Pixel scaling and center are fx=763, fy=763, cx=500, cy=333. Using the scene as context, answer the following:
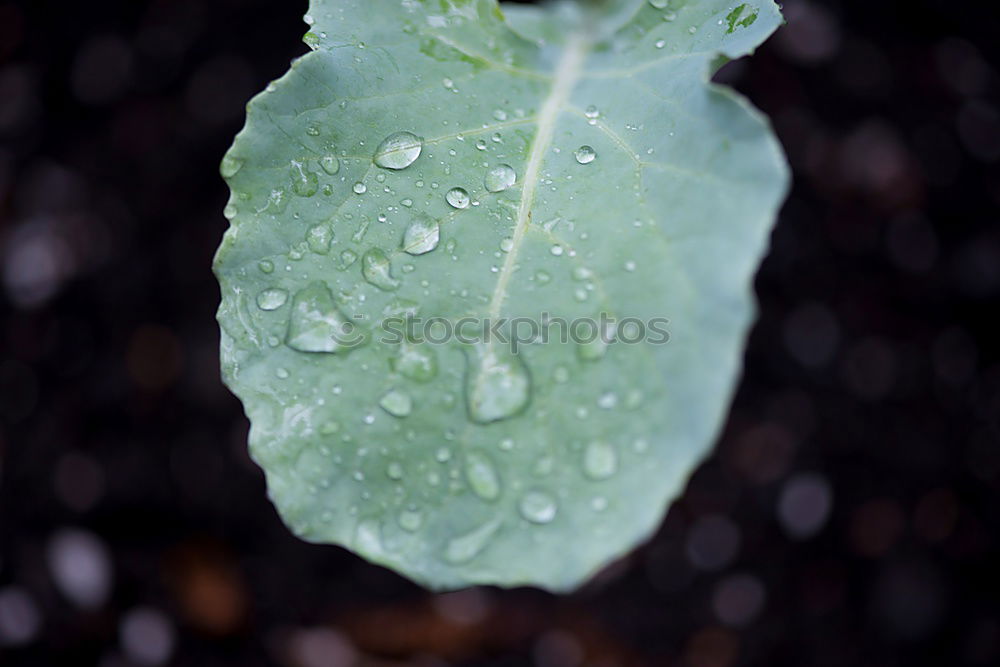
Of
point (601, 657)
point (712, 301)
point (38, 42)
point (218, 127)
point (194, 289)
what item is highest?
point (712, 301)

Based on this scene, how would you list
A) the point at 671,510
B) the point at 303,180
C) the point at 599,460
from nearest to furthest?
the point at 599,460 → the point at 303,180 → the point at 671,510

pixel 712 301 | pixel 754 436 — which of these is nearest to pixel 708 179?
pixel 712 301

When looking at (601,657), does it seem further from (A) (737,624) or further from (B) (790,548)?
(B) (790,548)

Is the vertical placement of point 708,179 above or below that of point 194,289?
above

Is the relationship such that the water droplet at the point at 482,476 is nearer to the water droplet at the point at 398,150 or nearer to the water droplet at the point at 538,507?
the water droplet at the point at 538,507

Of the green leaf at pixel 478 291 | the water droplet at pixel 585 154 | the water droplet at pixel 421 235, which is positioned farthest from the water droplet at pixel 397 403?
the water droplet at pixel 585 154

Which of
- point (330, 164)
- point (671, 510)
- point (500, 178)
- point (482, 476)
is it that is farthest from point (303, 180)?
point (671, 510)

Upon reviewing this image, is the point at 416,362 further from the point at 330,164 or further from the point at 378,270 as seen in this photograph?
the point at 330,164
